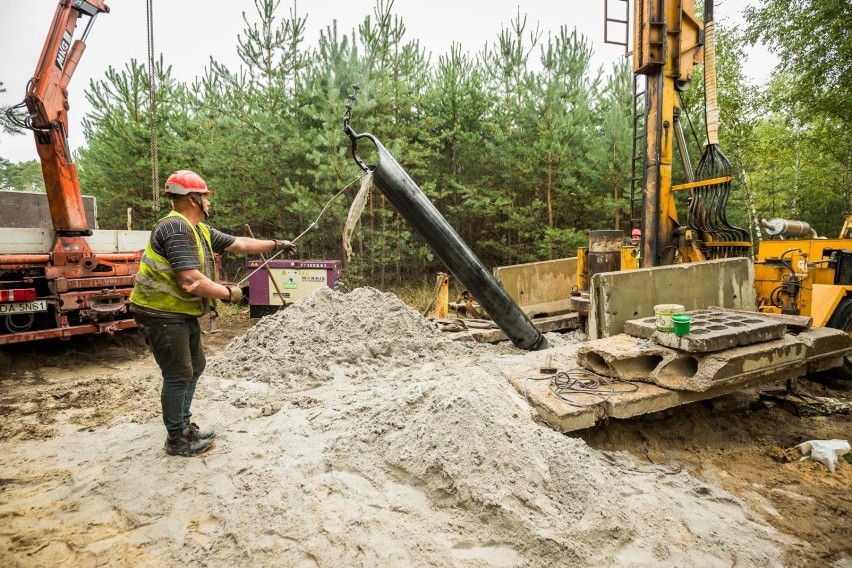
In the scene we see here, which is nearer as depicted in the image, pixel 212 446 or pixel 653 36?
pixel 212 446

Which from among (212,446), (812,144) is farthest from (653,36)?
(812,144)

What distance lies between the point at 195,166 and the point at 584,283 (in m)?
11.6

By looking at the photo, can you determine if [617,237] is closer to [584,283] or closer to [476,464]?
[584,283]

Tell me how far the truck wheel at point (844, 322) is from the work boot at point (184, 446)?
6.23 meters

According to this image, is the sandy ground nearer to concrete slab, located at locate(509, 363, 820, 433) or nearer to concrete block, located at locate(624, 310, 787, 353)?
concrete slab, located at locate(509, 363, 820, 433)

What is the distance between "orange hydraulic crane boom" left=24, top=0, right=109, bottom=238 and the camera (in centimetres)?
576

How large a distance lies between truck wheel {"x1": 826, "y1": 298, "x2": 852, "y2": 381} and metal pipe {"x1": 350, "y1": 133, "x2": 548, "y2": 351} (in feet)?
10.2

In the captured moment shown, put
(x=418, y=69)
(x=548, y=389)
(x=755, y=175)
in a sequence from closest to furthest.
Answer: (x=548, y=389) < (x=418, y=69) < (x=755, y=175)

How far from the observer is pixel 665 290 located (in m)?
4.41

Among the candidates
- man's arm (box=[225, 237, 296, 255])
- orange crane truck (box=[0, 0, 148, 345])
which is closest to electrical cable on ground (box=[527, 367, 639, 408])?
man's arm (box=[225, 237, 296, 255])

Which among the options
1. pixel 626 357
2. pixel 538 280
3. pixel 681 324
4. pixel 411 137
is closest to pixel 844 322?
pixel 681 324

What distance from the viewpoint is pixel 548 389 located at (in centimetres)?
347

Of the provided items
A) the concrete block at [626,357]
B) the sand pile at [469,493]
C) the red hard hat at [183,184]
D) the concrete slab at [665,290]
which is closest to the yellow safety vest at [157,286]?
the red hard hat at [183,184]

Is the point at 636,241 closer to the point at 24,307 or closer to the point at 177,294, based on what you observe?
the point at 177,294
